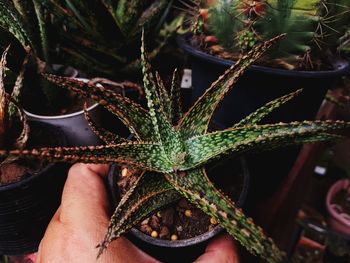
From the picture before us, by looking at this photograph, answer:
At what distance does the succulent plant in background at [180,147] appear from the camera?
46 centimetres

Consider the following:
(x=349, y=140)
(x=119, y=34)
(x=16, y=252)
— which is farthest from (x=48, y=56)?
(x=349, y=140)

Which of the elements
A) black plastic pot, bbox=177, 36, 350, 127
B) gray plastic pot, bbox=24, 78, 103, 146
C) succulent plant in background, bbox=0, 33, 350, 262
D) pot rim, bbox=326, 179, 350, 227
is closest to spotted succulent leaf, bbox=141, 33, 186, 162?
succulent plant in background, bbox=0, 33, 350, 262

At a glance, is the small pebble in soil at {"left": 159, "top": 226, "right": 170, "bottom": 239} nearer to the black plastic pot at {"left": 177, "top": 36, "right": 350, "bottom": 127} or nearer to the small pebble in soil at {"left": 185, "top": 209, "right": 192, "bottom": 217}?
the small pebble in soil at {"left": 185, "top": 209, "right": 192, "bottom": 217}

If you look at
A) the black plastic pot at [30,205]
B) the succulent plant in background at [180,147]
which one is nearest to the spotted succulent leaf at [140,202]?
the succulent plant in background at [180,147]

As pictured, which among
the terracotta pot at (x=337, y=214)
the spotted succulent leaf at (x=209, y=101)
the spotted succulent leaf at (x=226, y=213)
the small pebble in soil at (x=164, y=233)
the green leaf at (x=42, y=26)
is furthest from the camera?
the terracotta pot at (x=337, y=214)

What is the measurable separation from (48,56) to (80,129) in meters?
0.19

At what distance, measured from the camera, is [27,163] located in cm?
76

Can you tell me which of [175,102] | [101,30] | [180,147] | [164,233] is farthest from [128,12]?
[164,233]

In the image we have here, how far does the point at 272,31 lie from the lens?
0.69 metres

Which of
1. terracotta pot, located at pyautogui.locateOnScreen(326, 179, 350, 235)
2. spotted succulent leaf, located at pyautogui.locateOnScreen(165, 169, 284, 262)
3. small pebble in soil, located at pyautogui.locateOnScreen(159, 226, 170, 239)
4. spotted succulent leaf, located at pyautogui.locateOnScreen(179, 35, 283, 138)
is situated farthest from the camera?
terracotta pot, located at pyautogui.locateOnScreen(326, 179, 350, 235)

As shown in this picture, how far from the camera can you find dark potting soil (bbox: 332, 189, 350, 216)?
133 centimetres

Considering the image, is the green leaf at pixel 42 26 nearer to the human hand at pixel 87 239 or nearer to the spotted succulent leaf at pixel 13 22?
the spotted succulent leaf at pixel 13 22

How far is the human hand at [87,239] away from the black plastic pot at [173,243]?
18mm

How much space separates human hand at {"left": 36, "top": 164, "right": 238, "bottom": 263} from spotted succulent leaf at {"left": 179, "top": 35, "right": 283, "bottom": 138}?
213 mm
